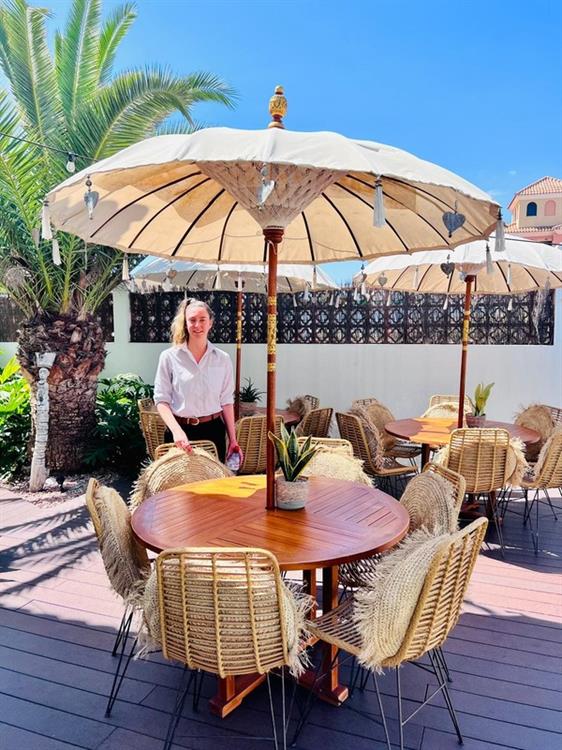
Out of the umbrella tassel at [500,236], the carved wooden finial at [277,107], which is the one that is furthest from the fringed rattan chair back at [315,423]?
the carved wooden finial at [277,107]

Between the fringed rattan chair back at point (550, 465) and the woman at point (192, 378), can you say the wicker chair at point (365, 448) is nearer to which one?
the fringed rattan chair back at point (550, 465)

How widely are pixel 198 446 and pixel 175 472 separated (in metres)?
0.44

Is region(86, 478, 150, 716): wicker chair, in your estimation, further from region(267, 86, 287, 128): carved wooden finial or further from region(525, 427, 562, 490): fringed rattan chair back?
region(525, 427, 562, 490): fringed rattan chair back

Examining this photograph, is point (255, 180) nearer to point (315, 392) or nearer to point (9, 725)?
point (9, 725)

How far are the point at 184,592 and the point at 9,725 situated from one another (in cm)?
113

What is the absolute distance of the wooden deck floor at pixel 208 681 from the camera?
2.04m

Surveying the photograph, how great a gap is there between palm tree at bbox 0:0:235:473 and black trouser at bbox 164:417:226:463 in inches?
95.3

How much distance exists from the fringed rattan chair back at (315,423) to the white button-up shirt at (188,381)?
183 centimetres

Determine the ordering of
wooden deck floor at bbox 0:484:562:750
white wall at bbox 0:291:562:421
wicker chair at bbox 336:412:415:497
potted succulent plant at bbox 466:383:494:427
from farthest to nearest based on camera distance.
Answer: white wall at bbox 0:291:562:421 → potted succulent plant at bbox 466:383:494:427 → wicker chair at bbox 336:412:415:497 → wooden deck floor at bbox 0:484:562:750

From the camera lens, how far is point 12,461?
589cm

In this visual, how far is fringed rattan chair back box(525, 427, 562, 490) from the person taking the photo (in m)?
3.80

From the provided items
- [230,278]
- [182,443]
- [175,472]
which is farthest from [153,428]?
[230,278]

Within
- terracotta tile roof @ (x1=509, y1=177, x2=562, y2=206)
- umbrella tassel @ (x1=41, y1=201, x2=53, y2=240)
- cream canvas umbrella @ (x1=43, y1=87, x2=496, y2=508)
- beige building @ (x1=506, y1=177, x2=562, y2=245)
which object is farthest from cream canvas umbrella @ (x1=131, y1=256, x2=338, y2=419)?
terracotta tile roof @ (x1=509, y1=177, x2=562, y2=206)

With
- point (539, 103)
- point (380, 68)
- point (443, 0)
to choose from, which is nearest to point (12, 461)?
point (443, 0)
